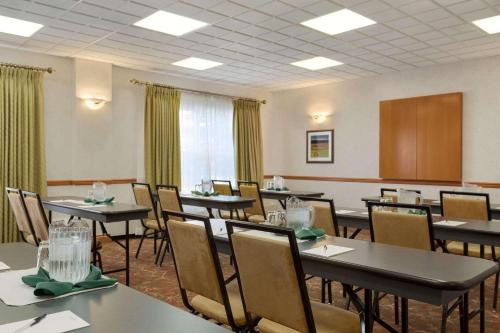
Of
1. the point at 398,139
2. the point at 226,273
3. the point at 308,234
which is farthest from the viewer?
the point at 398,139

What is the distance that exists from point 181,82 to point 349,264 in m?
6.20

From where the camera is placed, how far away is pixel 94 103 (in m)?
6.30

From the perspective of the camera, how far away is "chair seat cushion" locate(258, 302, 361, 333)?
185 centimetres

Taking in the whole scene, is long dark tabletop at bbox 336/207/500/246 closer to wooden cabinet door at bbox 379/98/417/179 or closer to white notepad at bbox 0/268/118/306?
white notepad at bbox 0/268/118/306

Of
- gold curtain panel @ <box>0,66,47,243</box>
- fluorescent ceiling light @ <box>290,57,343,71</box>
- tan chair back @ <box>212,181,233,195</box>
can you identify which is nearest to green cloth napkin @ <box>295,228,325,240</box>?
tan chair back @ <box>212,181,233,195</box>

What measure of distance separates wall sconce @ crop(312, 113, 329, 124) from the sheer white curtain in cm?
167

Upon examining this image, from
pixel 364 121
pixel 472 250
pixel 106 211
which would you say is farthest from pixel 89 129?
pixel 472 250

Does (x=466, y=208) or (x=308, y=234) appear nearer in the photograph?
(x=308, y=234)

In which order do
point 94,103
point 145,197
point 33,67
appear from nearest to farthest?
point 145,197 → point 33,67 → point 94,103

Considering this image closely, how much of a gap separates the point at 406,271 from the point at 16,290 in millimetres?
1439

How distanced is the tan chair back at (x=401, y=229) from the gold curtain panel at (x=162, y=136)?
4.70 meters

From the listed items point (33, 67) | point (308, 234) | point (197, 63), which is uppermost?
point (197, 63)

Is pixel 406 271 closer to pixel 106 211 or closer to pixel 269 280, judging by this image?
pixel 269 280

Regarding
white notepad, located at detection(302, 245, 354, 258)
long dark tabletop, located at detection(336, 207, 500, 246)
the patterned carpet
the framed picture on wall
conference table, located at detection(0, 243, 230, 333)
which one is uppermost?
the framed picture on wall
